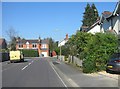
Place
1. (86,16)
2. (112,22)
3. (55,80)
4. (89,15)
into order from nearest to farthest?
(55,80) → (112,22) → (89,15) → (86,16)


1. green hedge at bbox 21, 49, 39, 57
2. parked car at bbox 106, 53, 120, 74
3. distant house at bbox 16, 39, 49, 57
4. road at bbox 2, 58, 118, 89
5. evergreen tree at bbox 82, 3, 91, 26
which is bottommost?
road at bbox 2, 58, 118, 89

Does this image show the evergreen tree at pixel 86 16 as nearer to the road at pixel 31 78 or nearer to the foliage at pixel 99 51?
the road at pixel 31 78

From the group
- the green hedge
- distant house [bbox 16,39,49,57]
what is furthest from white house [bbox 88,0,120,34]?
distant house [bbox 16,39,49,57]

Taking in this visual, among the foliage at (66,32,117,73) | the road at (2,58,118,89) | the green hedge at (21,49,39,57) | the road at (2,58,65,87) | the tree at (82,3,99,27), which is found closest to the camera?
the road at (2,58,118,89)

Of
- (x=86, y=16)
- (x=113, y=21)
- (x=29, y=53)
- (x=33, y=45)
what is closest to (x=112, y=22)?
(x=113, y=21)

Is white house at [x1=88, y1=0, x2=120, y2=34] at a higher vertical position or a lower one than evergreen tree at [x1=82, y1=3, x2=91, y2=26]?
lower

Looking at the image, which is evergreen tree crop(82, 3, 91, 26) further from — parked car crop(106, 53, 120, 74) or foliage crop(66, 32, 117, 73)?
parked car crop(106, 53, 120, 74)

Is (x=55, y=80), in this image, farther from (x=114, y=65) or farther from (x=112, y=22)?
(x=112, y=22)

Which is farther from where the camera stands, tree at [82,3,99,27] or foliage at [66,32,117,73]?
tree at [82,3,99,27]

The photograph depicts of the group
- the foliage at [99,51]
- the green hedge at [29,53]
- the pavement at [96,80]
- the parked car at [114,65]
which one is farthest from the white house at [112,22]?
the green hedge at [29,53]

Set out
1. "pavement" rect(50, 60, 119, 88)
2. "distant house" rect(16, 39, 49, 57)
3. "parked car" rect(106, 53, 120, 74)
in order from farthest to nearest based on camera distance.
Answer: "distant house" rect(16, 39, 49, 57)
"parked car" rect(106, 53, 120, 74)
"pavement" rect(50, 60, 119, 88)

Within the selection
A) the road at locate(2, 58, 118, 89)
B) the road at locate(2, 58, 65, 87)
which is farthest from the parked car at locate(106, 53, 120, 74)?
the road at locate(2, 58, 65, 87)

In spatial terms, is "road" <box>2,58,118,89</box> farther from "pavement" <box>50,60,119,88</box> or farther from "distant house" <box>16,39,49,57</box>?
"distant house" <box>16,39,49,57</box>

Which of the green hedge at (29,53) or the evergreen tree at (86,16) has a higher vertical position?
the evergreen tree at (86,16)
